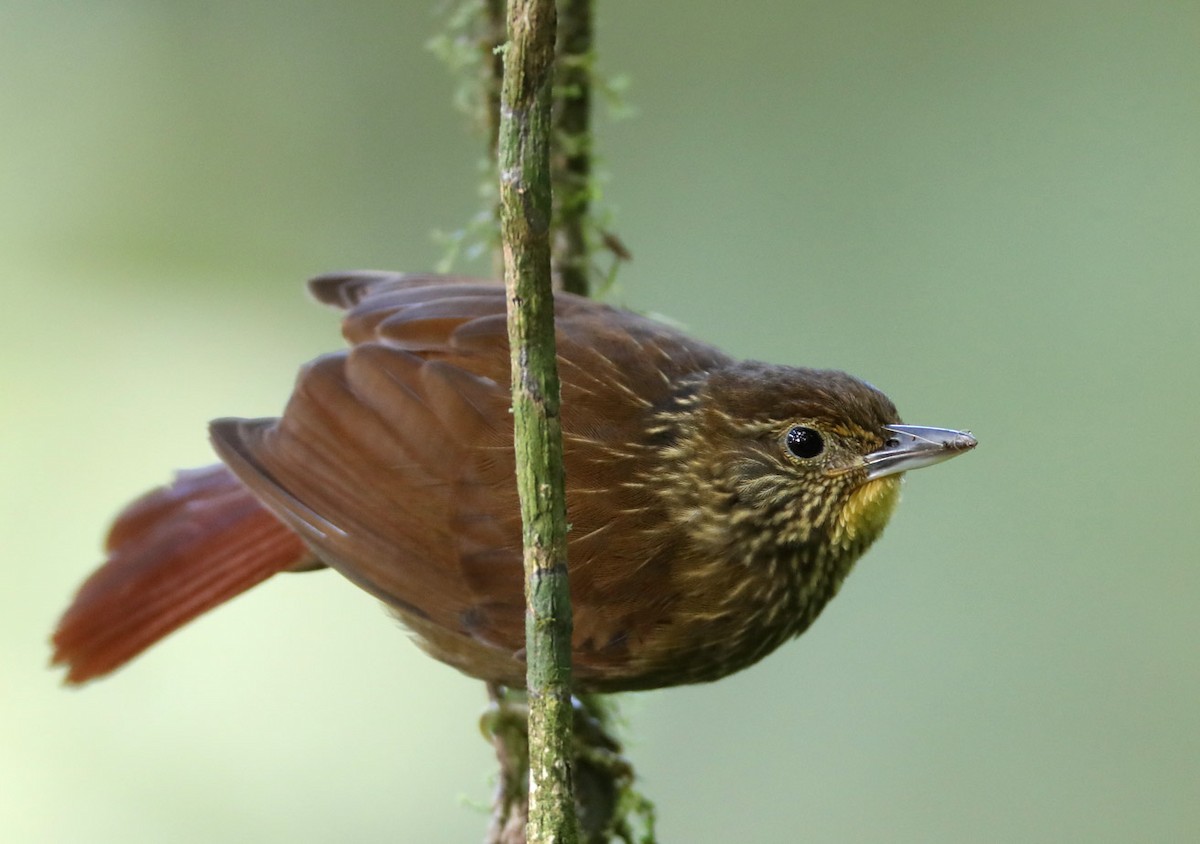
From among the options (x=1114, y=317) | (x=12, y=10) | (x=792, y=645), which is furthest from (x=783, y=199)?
(x=12, y=10)

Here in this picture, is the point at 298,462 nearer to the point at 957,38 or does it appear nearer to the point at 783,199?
the point at 783,199

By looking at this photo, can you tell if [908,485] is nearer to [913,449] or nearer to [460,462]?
[913,449]

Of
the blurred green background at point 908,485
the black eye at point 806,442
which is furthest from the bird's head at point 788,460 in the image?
the blurred green background at point 908,485

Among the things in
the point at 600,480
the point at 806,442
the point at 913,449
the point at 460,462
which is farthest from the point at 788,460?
the point at 460,462

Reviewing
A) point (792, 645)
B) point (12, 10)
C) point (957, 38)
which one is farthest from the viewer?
point (12, 10)

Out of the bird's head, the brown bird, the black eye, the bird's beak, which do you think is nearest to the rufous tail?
the brown bird

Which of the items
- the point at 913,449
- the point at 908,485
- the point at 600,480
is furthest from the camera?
the point at 908,485
